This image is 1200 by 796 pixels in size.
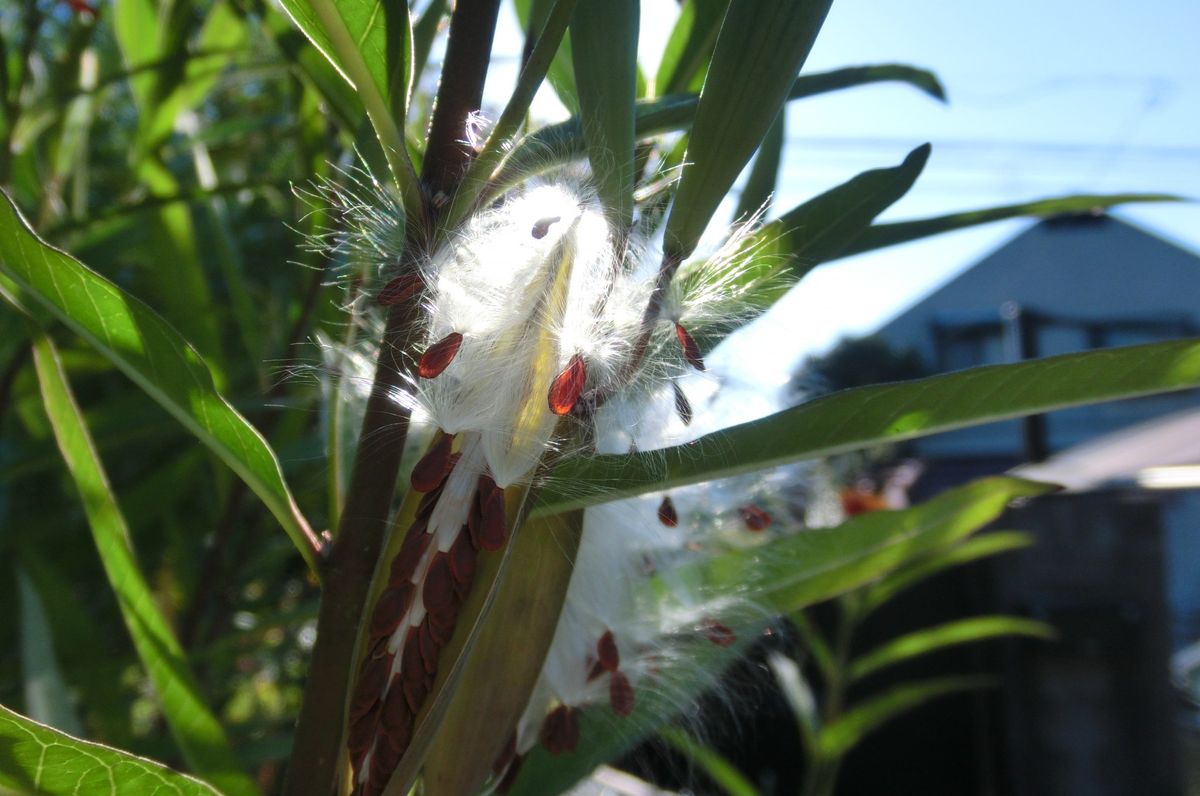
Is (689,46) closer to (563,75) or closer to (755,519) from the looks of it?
(563,75)

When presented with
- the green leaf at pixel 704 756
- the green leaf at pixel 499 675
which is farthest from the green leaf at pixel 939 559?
the green leaf at pixel 499 675

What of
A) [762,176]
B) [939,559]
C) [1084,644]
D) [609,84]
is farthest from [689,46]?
[1084,644]

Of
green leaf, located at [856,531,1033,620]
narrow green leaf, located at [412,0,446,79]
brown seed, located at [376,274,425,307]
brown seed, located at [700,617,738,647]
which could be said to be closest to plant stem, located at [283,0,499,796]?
brown seed, located at [376,274,425,307]

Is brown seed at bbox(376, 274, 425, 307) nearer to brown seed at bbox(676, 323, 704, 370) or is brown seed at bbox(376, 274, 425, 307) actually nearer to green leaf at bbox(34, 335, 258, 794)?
brown seed at bbox(676, 323, 704, 370)

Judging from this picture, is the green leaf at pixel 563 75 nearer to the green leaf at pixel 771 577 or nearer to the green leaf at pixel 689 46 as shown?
the green leaf at pixel 689 46

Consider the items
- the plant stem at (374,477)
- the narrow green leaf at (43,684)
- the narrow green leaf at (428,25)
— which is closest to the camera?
the plant stem at (374,477)

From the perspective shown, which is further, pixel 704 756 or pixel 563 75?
pixel 704 756
